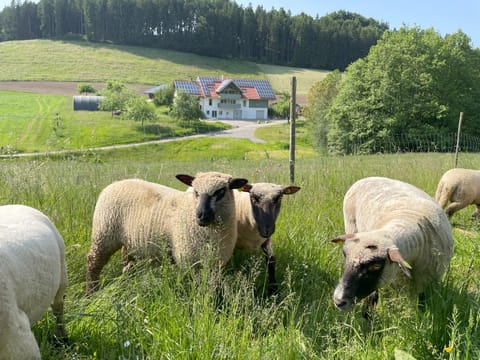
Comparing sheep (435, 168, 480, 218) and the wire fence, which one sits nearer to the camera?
sheep (435, 168, 480, 218)

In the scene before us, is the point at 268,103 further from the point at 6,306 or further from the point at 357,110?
the point at 6,306

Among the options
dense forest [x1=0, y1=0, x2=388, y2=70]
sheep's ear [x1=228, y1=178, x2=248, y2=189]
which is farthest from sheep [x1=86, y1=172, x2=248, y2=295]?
dense forest [x1=0, y1=0, x2=388, y2=70]

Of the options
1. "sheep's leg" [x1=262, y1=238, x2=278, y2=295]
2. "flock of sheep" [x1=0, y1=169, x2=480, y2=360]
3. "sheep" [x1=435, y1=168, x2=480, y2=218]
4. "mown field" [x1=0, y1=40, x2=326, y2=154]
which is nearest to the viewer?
"flock of sheep" [x1=0, y1=169, x2=480, y2=360]

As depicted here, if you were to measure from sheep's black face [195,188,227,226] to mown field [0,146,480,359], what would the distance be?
Result: 21.1 inches

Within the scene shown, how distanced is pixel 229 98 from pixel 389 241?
8033cm

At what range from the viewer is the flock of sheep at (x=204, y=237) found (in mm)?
2662

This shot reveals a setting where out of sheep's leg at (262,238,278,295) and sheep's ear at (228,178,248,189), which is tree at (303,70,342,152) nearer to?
sheep's leg at (262,238,278,295)

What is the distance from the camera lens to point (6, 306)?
225 centimetres

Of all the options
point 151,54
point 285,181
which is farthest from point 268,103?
point 285,181

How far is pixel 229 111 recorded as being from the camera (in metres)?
82.5

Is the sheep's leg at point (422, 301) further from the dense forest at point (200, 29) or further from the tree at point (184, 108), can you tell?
the dense forest at point (200, 29)

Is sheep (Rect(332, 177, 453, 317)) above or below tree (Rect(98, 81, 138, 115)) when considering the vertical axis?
below

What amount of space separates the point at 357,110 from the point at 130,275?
4192cm

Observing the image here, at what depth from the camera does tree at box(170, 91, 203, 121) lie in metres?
62.5
